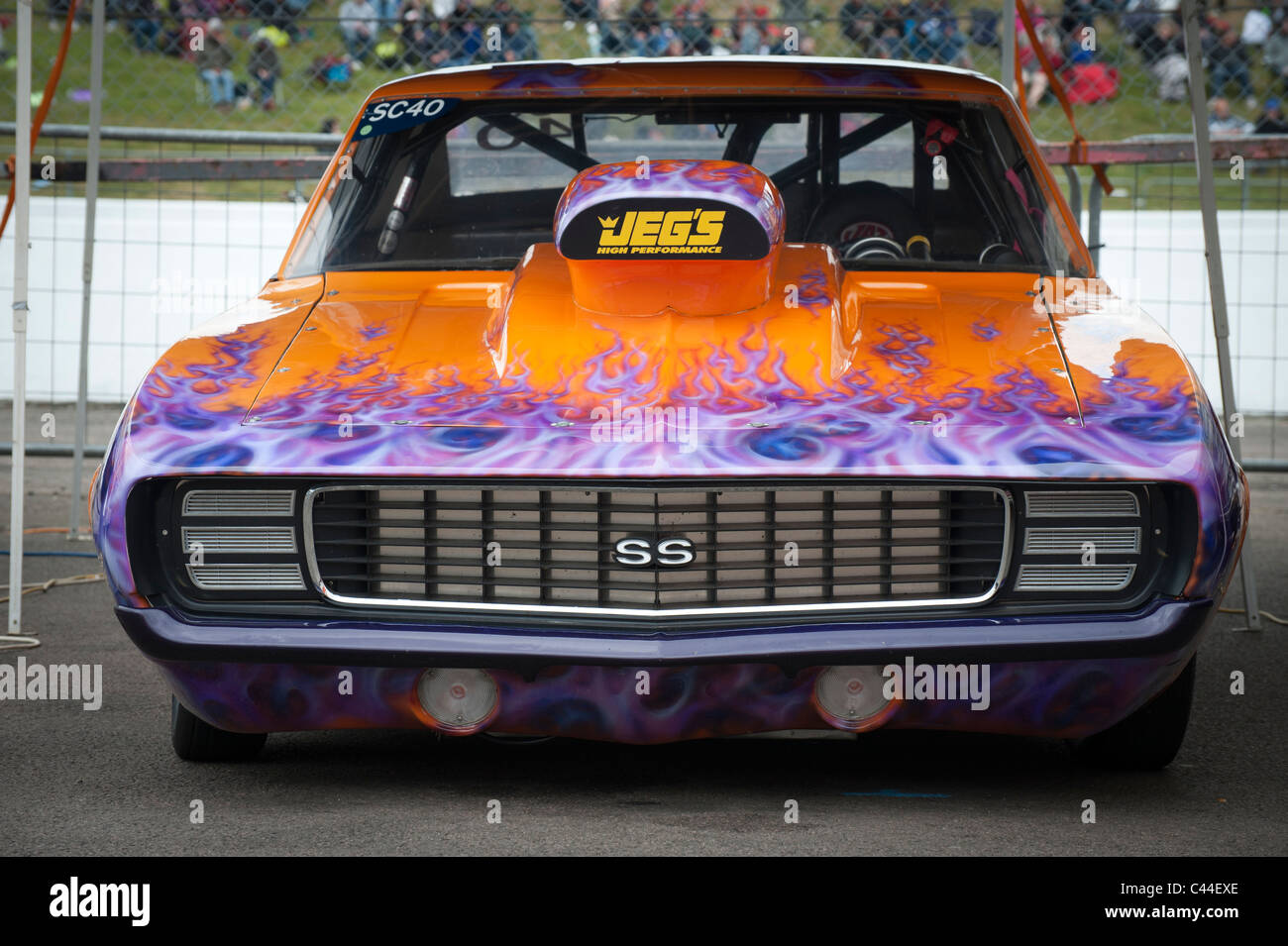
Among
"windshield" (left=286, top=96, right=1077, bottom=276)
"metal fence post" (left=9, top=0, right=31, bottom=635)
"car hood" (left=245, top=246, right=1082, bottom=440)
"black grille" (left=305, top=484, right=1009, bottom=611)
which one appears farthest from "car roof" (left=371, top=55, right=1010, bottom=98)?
"black grille" (left=305, top=484, right=1009, bottom=611)

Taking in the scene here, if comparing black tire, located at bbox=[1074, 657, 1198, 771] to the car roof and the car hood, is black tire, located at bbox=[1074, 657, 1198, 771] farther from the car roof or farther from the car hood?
the car roof

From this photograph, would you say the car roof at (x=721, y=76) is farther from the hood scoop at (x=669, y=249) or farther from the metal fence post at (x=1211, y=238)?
the metal fence post at (x=1211, y=238)

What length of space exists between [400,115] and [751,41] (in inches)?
310

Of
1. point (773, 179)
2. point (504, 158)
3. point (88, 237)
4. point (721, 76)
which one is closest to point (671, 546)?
point (773, 179)

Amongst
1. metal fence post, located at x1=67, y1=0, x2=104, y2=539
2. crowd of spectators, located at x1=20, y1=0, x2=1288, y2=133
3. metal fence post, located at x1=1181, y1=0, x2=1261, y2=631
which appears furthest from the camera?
crowd of spectators, located at x1=20, y1=0, x2=1288, y2=133

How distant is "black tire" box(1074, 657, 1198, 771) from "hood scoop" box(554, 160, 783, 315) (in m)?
1.12

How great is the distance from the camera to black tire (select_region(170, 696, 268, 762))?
136 inches

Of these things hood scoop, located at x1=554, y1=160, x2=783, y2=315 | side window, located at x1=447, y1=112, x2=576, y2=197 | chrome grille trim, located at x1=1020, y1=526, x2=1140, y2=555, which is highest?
side window, located at x1=447, y1=112, x2=576, y2=197

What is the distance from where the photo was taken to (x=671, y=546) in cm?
291

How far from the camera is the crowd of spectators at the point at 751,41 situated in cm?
1037

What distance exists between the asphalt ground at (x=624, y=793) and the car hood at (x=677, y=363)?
72 cm

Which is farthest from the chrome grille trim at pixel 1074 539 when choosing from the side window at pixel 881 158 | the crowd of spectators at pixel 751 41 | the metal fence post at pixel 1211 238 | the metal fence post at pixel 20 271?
the crowd of spectators at pixel 751 41

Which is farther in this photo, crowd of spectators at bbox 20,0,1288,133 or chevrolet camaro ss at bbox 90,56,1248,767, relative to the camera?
crowd of spectators at bbox 20,0,1288,133
